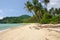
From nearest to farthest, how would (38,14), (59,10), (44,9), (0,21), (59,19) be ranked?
1. (59,19)
2. (38,14)
3. (44,9)
4. (59,10)
5. (0,21)

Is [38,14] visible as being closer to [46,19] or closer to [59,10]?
[46,19]

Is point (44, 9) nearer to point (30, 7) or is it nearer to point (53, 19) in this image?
point (30, 7)

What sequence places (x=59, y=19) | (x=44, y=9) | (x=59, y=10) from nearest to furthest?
1. (x=59, y=19)
2. (x=44, y=9)
3. (x=59, y=10)

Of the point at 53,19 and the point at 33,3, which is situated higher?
the point at 33,3

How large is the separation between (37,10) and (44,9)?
7784 millimetres

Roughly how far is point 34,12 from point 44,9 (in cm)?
616

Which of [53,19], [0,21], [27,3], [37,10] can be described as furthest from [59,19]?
[0,21]

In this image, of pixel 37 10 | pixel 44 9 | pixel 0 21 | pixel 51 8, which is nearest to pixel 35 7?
pixel 37 10

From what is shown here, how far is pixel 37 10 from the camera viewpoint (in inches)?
1983

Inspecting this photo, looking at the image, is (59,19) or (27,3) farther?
(27,3)

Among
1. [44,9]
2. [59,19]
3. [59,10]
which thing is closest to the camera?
[59,19]

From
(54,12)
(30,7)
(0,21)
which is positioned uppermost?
(30,7)

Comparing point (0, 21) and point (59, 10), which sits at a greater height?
point (59, 10)

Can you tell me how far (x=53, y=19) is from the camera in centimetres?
4544
